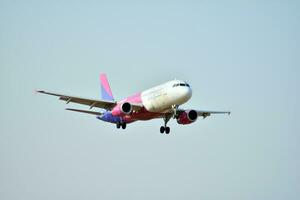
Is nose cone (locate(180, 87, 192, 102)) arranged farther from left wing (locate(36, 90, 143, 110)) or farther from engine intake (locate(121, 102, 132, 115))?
engine intake (locate(121, 102, 132, 115))

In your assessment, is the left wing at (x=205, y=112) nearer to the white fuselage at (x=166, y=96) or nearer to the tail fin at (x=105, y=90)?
the white fuselage at (x=166, y=96)

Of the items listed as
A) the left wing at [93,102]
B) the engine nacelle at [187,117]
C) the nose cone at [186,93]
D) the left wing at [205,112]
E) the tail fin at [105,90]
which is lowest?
the nose cone at [186,93]

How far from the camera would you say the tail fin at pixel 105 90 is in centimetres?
8612

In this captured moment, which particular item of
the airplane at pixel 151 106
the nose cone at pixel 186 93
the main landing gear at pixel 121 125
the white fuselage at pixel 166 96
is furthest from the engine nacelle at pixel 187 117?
the main landing gear at pixel 121 125

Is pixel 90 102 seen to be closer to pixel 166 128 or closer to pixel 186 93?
pixel 166 128

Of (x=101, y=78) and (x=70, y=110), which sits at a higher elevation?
(x=101, y=78)

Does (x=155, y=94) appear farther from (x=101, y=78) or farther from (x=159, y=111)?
(x=101, y=78)

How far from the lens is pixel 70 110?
74.1m

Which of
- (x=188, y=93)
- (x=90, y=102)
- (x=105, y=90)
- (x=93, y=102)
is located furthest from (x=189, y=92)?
(x=105, y=90)

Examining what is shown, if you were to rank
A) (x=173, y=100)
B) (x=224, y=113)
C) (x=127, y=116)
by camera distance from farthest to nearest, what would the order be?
(x=224, y=113), (x=127, y=116), (x=173, y=100)

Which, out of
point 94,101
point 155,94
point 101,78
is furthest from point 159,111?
point 101,78

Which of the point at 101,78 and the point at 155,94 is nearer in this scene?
the point at 155,94

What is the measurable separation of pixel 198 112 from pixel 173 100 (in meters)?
10.6

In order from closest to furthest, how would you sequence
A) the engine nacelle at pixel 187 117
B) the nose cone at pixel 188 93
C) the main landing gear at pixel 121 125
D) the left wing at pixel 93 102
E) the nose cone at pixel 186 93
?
the nose cone at pixel 186 93 → the nose cone at pixel 188 93 → the left wing at pixel 93 102 → the engine nacelle at pixel 187 117 → the main landing gear at pixel 121 125
